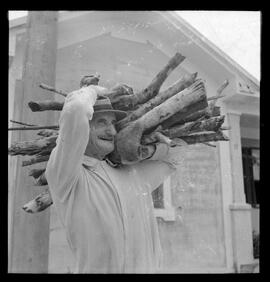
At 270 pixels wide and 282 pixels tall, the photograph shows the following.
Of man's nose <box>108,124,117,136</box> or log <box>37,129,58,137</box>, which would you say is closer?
man's nose <box>108,124,117,136</box>

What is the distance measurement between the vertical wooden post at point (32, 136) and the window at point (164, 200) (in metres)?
0.53

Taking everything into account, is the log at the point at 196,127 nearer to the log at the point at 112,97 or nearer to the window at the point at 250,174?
the log at the point at 112,97

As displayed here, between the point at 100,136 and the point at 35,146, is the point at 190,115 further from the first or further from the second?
the point at 35,146

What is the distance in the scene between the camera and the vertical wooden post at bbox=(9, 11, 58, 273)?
1568mm

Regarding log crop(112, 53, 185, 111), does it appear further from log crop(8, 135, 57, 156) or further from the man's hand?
log crop(8, 135, 57, 156)

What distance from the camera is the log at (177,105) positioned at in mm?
1186

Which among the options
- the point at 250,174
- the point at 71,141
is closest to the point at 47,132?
the point at 71,141

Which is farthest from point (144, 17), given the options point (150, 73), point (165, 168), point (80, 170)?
point (80, 170)

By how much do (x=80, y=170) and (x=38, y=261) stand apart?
662 mm

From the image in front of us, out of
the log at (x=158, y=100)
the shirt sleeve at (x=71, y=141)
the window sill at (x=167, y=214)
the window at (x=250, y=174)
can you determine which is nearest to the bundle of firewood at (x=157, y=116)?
the log at (x=158, y=100)

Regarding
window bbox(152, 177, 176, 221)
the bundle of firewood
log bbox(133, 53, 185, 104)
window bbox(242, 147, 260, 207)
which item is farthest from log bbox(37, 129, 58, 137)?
window bbox(242, 147, 260, 207)

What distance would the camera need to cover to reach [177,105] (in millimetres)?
1207

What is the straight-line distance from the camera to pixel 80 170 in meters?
1.12

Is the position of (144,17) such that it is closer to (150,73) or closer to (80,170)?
(150,73)
